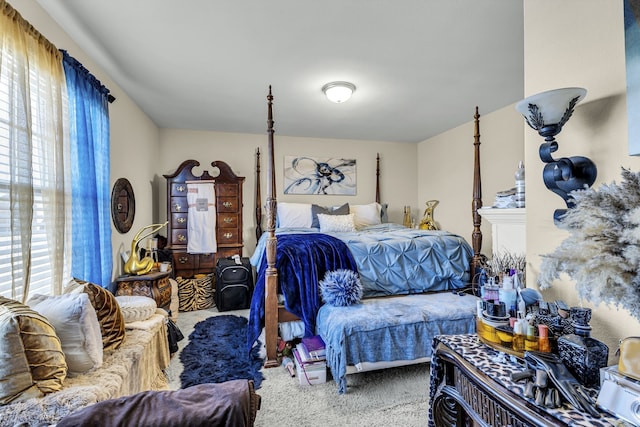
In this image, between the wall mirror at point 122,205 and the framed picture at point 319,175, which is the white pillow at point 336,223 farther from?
the wall mirror at point 122,205

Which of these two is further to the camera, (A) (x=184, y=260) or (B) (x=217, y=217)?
(B) (x=217, y=217)

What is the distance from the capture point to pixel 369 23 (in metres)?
1.92

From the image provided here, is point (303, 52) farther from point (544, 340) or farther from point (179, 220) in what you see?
point (179, 220)

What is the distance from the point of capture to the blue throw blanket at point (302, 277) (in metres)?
2.33

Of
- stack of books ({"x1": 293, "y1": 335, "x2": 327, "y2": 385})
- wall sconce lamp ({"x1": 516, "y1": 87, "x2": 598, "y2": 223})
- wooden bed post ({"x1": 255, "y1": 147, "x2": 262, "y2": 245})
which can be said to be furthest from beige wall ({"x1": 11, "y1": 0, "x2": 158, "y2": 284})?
wall sconce lamp ({"x1": 516, "y1": 87, "x2": 598, "y2": 223})

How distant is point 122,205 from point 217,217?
1254 mm

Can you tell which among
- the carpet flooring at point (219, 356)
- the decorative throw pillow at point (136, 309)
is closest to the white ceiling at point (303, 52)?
the decorative throw pillow at point (136, 309)

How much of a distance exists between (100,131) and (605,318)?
→ 3219 millimetres

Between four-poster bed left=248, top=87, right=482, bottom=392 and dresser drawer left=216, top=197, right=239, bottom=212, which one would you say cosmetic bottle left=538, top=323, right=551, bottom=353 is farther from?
dresser drawer left=216, top=197, right=239, bottom=212

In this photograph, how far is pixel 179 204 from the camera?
3.98 metres

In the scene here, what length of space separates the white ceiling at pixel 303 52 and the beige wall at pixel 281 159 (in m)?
0.81

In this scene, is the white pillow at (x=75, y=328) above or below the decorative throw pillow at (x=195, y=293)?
above

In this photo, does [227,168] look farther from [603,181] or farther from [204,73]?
[603,181]

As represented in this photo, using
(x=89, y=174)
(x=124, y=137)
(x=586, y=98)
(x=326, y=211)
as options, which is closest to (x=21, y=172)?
(x=89, y=174)
